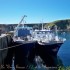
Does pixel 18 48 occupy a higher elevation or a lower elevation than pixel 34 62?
higher

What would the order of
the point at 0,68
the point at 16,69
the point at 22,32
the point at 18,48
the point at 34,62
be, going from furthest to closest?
the point at 22,32, the point at 34,62, the point at 18,48, the point at 16,69, the point at 0,68

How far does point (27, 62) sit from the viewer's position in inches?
1528

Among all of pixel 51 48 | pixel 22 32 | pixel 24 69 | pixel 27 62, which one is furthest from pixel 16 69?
pixel 22 32

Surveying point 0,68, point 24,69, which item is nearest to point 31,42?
point 24,69

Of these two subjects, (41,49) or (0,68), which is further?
(41,49)

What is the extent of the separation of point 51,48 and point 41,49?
2.01 m

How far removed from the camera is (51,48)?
43.0 metres

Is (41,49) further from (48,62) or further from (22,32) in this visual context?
(22,32)

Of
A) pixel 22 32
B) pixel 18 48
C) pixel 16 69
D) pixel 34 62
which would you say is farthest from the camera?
pixel 22 32

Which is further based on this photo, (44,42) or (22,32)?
(22,32)

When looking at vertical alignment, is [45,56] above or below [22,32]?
below

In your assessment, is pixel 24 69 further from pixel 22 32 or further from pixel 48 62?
pixel 22 32

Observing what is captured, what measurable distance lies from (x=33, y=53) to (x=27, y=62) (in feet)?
10.3

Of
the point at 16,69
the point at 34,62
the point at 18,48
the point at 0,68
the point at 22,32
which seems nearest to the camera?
the point at 0,68
